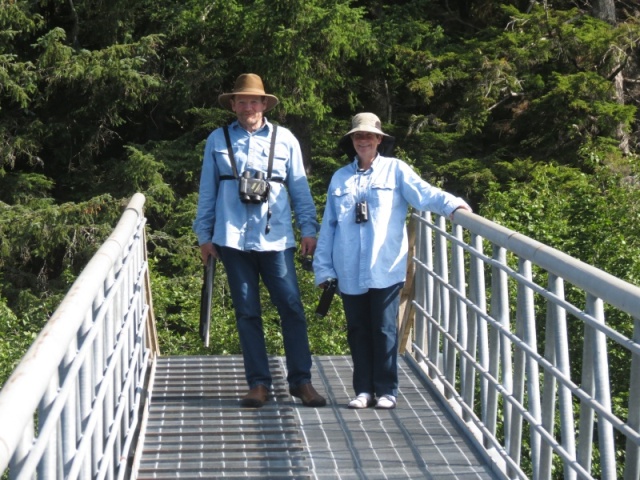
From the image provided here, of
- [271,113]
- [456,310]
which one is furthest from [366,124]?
[271,113]

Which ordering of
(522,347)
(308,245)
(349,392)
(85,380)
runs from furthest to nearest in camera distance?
(349,392) < (308,245) < (522,347) < (85,380)

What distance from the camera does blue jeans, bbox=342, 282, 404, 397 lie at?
18.6 feet

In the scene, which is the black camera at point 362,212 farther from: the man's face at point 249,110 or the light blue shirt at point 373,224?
the man's face at point 249,110

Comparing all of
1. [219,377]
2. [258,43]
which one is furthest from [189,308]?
[219,377]

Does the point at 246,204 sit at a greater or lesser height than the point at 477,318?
greater

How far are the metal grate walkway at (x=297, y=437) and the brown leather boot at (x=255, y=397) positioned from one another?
0.04 meters

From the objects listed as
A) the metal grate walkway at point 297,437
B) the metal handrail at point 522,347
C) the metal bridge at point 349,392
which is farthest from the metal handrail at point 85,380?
the metal handrail at point 522,347

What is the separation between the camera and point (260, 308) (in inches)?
229

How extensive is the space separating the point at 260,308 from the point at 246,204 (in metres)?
0.50

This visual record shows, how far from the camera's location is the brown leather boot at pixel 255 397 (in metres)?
5.82

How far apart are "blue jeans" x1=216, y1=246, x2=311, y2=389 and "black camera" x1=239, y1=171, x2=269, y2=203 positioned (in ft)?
0.87

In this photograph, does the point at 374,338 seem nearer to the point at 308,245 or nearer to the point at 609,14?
the point at 308,245

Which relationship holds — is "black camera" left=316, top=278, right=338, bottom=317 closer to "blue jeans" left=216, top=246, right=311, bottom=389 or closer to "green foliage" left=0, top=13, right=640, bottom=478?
"blue jeans" left=216, top=246, right=311, bottom=389

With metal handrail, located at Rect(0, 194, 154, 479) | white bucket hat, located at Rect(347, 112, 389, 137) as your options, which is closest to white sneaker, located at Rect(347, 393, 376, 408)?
metal handrail, located at Rect(0, 194, 154, 479)
